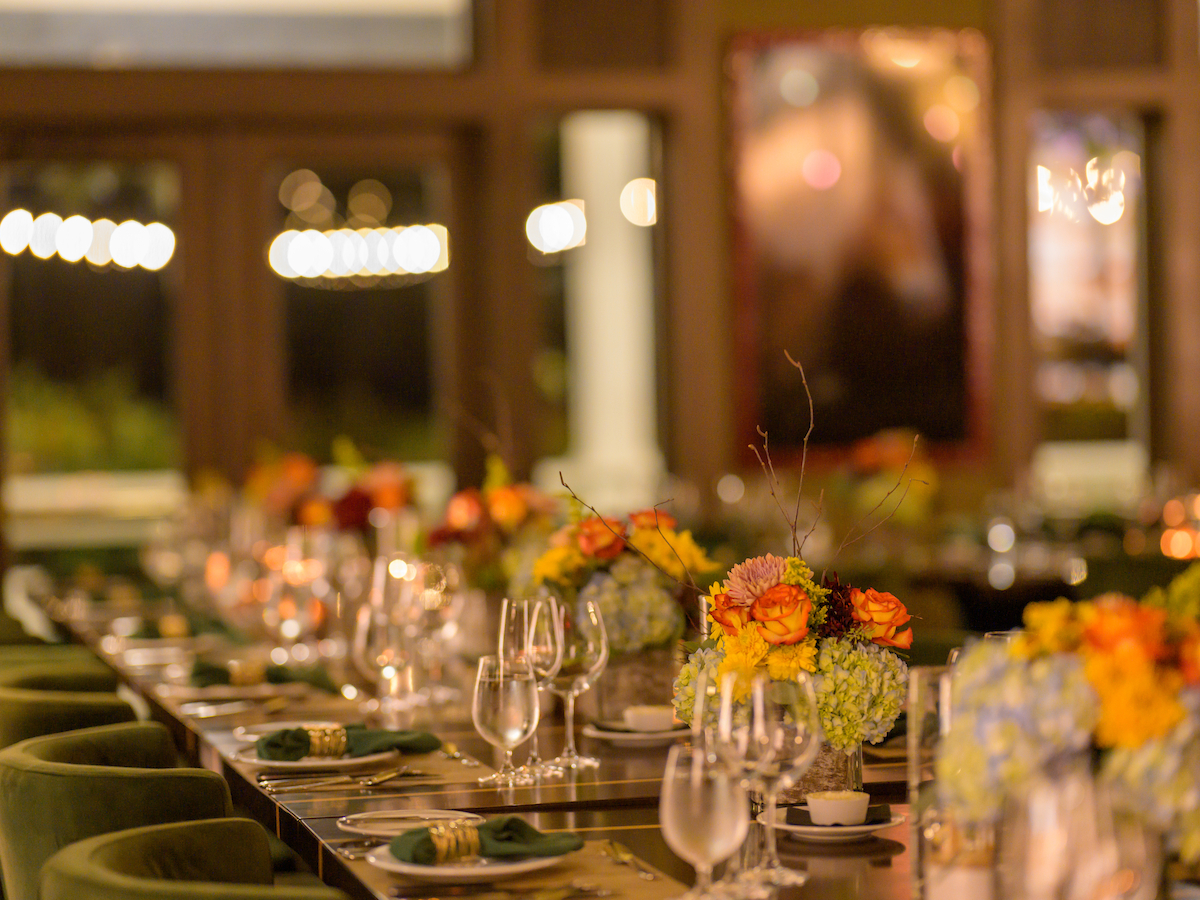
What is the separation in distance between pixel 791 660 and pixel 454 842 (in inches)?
17.5

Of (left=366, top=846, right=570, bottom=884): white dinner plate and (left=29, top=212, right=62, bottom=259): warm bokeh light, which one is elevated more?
(left=29, top=212, right=62, bottom=259): warm bokeh light

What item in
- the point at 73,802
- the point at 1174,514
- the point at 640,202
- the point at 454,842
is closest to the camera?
the point at 454,842

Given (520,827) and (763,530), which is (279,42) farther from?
(520,827)

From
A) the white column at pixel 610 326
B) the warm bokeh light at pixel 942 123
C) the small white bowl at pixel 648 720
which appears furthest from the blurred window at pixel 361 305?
the small white bowl at pixel 648 720

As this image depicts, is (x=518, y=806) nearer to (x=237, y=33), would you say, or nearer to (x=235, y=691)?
(x=235, y=691)

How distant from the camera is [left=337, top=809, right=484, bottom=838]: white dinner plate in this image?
6.16 feet

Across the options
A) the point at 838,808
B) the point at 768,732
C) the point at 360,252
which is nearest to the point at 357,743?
Result: the point at 838,808

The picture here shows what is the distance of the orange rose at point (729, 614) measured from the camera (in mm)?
1884

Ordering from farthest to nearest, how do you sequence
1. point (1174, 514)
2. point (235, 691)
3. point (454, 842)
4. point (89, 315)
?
point (89, 315)
point (1174, 514)
point (235, 691)
point (454, 842)

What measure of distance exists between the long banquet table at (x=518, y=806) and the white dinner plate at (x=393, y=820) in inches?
0.9

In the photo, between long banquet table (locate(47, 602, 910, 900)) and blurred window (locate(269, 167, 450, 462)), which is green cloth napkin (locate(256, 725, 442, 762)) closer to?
long banquet table (locate(47, 602, 910, 900))

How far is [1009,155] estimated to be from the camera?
734 centimetres

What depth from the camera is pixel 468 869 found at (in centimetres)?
166

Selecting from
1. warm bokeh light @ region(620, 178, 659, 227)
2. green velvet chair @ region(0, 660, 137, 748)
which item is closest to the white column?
warm bokeh light @ region(620, 178, 659, 227)
